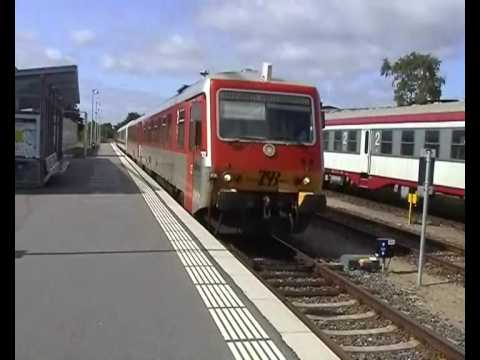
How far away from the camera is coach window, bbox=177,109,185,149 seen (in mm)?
13328

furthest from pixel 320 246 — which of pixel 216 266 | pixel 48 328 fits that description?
pixel 48 328

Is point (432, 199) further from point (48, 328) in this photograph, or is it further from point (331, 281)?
point (48, 328)

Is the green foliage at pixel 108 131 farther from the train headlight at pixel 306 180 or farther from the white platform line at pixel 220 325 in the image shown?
the white platform line at pixel 220 325

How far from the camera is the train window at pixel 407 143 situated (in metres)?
19.1

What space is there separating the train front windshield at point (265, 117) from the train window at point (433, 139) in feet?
25.7

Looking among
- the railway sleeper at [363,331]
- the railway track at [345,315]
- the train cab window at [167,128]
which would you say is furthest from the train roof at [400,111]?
the railway sleeper at [363,331]

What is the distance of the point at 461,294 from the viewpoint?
9375 mm

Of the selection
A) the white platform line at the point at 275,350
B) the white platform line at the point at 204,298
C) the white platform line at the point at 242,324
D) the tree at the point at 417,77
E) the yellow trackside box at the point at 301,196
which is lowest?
the white platform line at the point at 275,350

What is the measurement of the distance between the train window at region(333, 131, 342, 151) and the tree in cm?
4843

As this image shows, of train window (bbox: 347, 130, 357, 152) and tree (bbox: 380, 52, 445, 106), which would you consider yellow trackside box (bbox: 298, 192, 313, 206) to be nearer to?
train window (bbox: 347, 130, 357, 152)

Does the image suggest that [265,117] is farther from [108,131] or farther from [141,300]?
[108,131]

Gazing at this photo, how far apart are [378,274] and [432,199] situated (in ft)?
35.7

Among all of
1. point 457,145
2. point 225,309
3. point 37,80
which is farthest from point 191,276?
point 37,80

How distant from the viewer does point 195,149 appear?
11.5 meters
